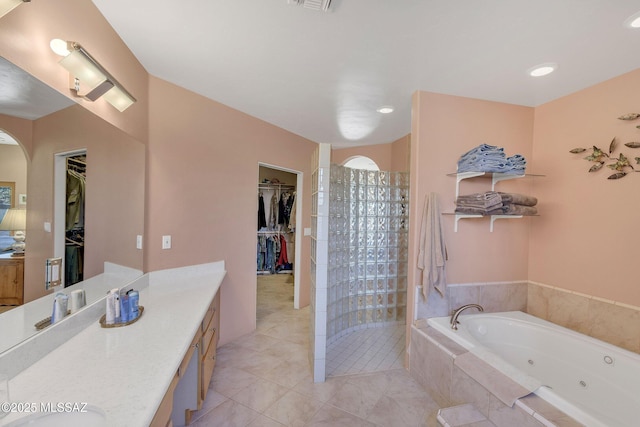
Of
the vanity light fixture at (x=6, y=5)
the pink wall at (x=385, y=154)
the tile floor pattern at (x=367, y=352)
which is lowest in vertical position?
the tile floor pattern at (x=367, y=352)

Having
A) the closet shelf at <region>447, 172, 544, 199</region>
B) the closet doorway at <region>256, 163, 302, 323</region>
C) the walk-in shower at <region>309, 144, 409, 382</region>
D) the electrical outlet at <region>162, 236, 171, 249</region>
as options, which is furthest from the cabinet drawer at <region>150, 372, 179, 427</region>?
the closet doorway at <region>256, 163, 302, 323</region>

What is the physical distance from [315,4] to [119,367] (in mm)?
1807

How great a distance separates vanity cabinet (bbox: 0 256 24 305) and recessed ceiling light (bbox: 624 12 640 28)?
291 cm

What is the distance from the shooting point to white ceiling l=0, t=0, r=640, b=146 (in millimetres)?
1330

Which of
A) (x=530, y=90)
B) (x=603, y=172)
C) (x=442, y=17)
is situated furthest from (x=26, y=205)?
(x=603, y=172)

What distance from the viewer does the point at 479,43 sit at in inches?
61.4

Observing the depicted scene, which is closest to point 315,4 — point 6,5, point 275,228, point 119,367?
point 6,5

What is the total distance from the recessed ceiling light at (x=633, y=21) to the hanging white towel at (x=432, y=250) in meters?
1.33

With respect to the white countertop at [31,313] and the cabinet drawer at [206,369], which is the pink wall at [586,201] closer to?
the cabinet drawer at [206,369]

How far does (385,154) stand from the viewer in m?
4.12

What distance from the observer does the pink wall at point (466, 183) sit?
2.22 meters

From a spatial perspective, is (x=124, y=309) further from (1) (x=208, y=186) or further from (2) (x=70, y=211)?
(1) (x=208, y=186)

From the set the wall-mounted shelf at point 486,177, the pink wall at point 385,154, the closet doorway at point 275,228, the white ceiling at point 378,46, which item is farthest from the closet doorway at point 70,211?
the closet doorway at point 275,228

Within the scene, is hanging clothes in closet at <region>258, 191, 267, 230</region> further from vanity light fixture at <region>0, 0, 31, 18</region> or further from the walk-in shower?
vanity light fixture at <region>0, 0, 31, 18</region>
